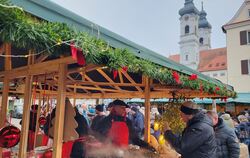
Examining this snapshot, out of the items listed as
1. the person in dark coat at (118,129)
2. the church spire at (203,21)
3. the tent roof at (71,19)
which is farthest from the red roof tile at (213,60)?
the tent roof at (71,19)

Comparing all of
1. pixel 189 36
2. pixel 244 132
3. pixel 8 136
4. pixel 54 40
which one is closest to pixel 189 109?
pixel 54 40

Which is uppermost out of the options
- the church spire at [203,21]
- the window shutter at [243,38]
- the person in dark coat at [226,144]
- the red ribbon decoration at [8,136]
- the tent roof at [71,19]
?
the church spire at [203,21]

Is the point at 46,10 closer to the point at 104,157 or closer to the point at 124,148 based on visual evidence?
the point at 104,157

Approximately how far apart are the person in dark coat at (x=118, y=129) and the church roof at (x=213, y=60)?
4015 centimetres

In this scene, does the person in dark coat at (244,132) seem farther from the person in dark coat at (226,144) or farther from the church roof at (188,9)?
the church roof at (188,9)

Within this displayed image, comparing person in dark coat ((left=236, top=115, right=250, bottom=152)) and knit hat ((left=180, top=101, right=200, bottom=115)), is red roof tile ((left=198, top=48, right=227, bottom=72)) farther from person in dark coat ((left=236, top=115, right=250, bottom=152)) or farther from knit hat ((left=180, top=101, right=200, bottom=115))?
knit hat ((left=180, top=101, right=200, bottom=115))

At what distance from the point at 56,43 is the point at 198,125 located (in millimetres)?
1864

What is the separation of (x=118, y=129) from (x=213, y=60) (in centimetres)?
4563

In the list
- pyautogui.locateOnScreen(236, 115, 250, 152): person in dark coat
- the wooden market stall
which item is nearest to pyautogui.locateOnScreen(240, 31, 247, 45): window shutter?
pyautogui.locateOnScreen(236, 115, 250, 152): person in dark coat

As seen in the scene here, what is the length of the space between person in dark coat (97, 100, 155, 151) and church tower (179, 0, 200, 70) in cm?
4907

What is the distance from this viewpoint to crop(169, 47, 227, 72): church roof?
1711 inches

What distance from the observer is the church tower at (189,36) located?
53688 millimetres

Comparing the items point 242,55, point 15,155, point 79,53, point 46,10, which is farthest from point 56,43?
point 242,55

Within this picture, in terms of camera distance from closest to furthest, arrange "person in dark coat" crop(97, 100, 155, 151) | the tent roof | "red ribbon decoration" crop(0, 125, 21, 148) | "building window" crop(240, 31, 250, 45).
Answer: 1. the tent roof
2. "red ribbon decoration" crop(0, 125, 21, 148)
3. "person in dark coat" crop(97, 100, 155, 151)
4. "building window" crop(240, 31, 250, 45)
